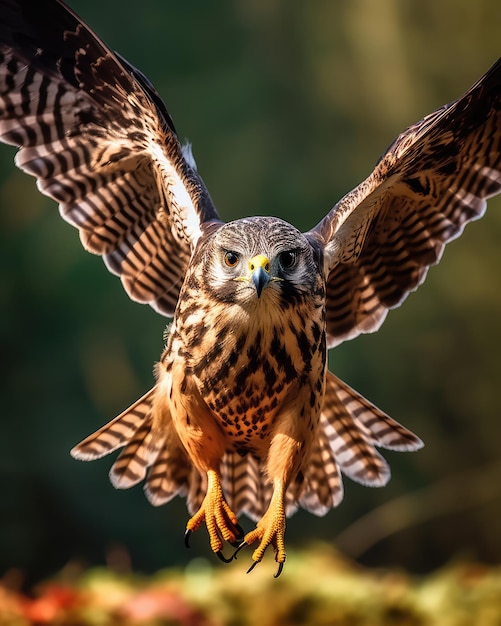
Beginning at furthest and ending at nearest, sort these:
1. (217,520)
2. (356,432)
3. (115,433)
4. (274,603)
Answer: (274,603)
(356,432)
(115,433)
(217,520)

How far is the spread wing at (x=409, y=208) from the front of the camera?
2555 millimetres

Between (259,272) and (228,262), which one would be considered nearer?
(259,272)

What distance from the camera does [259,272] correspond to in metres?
2.04

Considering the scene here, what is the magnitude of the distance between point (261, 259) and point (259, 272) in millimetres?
36

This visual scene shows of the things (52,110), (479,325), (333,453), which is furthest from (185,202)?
(479,325)

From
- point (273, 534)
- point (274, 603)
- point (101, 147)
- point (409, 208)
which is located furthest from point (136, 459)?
point (274, 603)

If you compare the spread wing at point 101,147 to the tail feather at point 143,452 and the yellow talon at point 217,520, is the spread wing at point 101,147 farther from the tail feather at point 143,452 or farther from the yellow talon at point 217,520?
the yellow talon at point 217,520

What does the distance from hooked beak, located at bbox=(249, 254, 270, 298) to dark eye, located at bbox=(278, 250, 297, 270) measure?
0.06 m

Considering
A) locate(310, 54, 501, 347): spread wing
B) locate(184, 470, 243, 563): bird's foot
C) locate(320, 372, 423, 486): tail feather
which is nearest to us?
locate(184, 470, 243, 563): bird's foot

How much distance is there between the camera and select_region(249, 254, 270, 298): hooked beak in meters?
2.02

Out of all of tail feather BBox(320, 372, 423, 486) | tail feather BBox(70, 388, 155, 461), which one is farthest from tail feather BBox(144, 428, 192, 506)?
tail feather BBox(320, 372, 423, 486)

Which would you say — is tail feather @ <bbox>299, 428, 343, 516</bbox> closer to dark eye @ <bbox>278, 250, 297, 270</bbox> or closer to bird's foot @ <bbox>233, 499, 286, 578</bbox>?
bird's foot @ <bbox>233, 499, 286, 578</bbox>

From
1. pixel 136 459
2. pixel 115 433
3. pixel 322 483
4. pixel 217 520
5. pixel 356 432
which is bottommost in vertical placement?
pixel 322 483

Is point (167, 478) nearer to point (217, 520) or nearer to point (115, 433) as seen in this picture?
point (115, 433)
